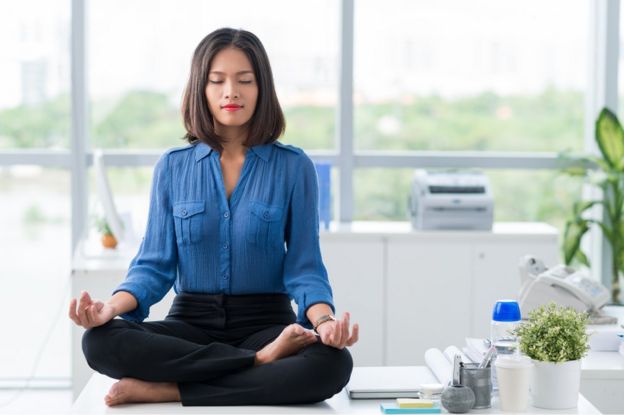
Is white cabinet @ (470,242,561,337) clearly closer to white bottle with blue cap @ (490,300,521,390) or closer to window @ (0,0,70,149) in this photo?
white bottle with blue cap @ (490,300,521,390)

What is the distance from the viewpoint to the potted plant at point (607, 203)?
462cm

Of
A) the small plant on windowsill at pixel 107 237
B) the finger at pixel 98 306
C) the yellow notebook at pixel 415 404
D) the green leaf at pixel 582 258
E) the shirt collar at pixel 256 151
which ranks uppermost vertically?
the shirt collar at pixel 256 151

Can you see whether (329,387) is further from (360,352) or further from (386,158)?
(386,158)

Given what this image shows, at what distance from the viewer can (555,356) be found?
7.99 feet

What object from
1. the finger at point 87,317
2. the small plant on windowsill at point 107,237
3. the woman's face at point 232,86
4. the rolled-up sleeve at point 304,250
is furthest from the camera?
the small plant on windowsill at point 107,237

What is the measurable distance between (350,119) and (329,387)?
2.45 meters

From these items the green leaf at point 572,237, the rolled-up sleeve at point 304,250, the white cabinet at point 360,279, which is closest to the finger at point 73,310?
the rolled-up sleeve at point 304,250

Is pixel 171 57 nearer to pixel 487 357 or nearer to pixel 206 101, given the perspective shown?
pixel 206 101

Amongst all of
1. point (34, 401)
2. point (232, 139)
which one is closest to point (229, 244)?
point (232, 139)

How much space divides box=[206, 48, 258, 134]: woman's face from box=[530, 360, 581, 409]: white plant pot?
1055mm

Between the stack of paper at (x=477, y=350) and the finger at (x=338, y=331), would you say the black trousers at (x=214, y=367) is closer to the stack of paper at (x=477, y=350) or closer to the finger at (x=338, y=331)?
the finger at (x=338, y=331)

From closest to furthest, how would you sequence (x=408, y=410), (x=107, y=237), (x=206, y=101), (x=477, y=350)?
(x=408, y=410) → (x=477, y=350) → (x=206, y=101) → (x=107, y=237)

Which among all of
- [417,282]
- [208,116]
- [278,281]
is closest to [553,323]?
[278,281]

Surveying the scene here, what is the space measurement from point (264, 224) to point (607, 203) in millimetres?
2375
